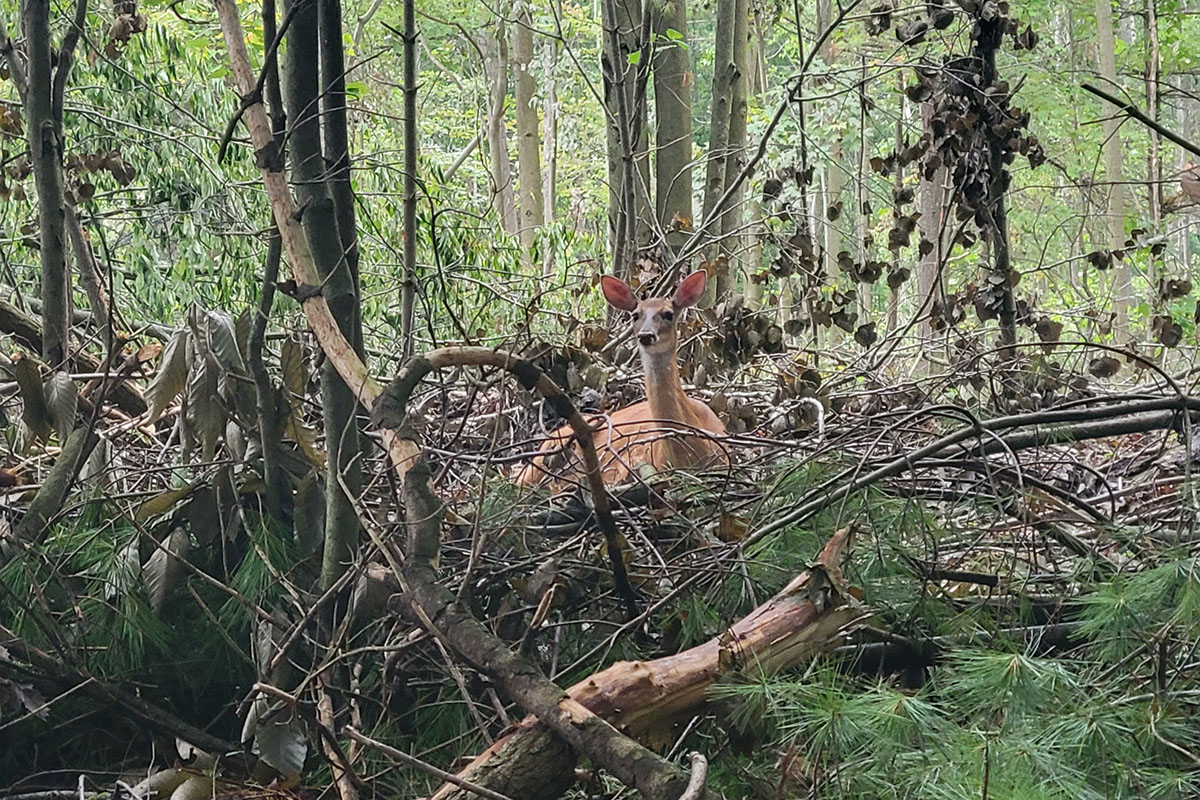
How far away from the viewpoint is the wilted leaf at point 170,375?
3031mm

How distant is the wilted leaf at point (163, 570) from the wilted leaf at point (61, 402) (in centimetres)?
40

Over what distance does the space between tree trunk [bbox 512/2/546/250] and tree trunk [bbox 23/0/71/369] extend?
13.8 meters

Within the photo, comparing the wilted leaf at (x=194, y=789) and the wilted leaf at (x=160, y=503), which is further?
the wilted leaf at (x=160, y=503)

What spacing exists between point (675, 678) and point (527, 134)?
54.0ft

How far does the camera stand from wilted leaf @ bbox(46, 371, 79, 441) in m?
3.10

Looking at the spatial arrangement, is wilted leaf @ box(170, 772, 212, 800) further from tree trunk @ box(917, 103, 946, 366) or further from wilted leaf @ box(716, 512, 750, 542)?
tree trunk @ box(917, 103, 946, 366)

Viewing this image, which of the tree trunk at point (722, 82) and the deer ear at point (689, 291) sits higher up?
the tree trunk at point (722, 82)

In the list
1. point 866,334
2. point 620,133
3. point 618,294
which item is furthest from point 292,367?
point 620,133

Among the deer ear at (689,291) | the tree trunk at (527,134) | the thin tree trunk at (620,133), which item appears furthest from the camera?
the tree trunk at (527,134)

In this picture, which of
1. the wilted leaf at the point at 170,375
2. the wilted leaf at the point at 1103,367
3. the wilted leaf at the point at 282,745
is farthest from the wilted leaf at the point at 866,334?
the wilted leaf at the point at 282,745

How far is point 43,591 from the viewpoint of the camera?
10.6ft

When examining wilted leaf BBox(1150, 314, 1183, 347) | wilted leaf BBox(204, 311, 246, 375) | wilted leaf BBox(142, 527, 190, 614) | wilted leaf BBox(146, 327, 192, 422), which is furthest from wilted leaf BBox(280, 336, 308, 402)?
wilted leaf BBox(1150, 314, 1183, 347)

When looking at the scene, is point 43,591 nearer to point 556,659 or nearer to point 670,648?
point 556,659

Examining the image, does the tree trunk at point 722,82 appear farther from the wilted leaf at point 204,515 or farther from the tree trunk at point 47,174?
the wilted leaf at point 204,515
